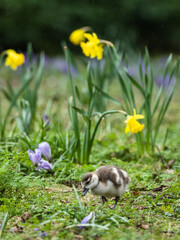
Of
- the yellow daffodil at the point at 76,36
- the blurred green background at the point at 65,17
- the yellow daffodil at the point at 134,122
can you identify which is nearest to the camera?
the yellow daffodil at the point at 134,122

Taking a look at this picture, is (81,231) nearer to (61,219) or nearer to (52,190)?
(61,219)

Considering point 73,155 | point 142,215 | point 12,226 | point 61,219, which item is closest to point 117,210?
point 142,215

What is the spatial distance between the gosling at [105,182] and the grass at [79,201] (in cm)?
10

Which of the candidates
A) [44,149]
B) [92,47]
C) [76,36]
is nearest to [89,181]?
[44,149]

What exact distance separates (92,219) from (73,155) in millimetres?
1344

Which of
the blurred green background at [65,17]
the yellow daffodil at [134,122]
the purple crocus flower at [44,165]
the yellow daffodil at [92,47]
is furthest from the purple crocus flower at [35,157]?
the blurred green background at [65,17]

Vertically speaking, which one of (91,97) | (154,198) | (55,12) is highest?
(55,12)

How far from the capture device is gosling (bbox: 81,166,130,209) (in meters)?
2.55

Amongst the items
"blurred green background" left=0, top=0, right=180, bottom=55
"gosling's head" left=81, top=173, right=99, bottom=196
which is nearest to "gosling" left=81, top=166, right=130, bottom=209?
"gosling's head" left=81, top=173, right=99, bottom=196

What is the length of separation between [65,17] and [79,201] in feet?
31.3

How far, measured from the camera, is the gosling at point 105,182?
2.55m

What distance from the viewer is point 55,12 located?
37.4 ft

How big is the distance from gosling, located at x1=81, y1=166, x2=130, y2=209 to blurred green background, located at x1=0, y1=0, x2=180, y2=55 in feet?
27.3

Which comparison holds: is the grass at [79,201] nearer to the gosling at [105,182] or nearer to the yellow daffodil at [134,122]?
the gosling at [105,182]
